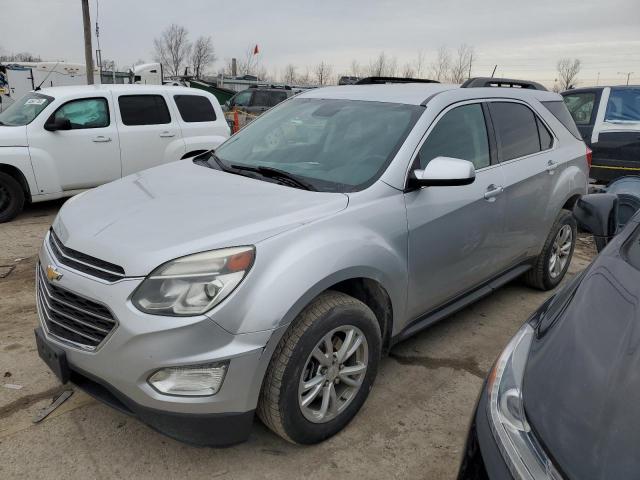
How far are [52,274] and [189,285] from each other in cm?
76

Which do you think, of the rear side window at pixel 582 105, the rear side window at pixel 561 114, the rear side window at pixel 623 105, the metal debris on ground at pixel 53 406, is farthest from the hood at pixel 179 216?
the rear side window at pixel 582 105

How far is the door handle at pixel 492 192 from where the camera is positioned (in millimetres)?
3444

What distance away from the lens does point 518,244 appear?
3.97 meters

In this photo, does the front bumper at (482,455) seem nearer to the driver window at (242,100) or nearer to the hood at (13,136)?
the hood at (13,136)

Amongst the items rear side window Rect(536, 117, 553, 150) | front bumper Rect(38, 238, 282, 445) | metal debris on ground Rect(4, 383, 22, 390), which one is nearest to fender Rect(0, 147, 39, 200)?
metal debris on ground Rect(4, 383, 22, 390)

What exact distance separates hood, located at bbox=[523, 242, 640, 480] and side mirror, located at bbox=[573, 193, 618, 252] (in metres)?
0.77

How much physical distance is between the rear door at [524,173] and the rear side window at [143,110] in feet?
17.5

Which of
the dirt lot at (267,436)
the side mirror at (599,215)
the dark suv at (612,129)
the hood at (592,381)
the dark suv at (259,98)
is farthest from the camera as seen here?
the dark suv at (259,98)

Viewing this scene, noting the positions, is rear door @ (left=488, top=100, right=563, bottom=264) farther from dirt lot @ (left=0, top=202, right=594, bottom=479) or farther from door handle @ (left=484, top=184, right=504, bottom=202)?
dirt lot @ (left=0, top=202, right=594, bottom=479)

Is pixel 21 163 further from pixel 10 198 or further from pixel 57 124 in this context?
pixel 57 124

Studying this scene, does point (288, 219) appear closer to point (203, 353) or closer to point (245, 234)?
point (245, 234)

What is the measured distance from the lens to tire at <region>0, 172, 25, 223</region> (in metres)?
6.58

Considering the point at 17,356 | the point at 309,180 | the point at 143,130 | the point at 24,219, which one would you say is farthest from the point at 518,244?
the point at 24,219

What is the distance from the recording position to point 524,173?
153 inches
